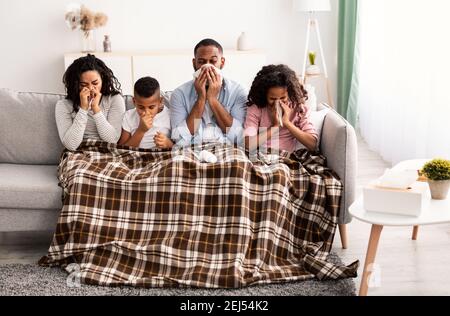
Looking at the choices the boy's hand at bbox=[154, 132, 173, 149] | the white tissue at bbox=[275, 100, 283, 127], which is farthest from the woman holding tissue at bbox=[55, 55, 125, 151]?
the white tissue at bbox=[275, 100, 283, 127]

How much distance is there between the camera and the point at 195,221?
2.74 m

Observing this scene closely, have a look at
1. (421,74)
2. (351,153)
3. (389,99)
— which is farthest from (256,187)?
(389,99)

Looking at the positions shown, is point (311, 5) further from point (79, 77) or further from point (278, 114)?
point (79, 77)

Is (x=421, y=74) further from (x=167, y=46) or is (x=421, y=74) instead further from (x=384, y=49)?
(x=167, y=46)

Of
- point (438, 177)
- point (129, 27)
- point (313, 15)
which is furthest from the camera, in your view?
point (313, 15)

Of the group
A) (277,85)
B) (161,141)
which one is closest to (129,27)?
(161,141)

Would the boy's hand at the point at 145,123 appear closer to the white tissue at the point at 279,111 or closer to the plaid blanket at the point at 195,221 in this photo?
the plaid blanket at the point at 195,221

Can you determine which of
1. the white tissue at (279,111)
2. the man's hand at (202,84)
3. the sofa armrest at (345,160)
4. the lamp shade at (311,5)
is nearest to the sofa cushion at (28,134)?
the man's hand at (202,84)

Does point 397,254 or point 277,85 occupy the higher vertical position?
point 277,85

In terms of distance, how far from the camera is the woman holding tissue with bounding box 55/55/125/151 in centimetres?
313

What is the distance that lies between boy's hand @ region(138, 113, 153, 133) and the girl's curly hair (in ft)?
1.63

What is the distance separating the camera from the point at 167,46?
5.81 metres

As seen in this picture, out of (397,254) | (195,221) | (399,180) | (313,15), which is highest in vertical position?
(313,15)

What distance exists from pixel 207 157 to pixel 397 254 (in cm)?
94
